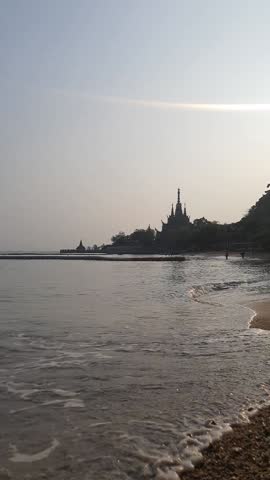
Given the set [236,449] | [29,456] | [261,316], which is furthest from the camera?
[261,316]

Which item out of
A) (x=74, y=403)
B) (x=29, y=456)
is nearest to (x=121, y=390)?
(x=74, y=403)

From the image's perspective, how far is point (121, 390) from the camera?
9000 mm

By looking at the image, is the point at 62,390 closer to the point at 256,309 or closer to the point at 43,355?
the point at 43,355

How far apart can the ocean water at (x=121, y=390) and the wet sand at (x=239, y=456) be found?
8.3 inches

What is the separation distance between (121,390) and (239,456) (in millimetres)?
3570

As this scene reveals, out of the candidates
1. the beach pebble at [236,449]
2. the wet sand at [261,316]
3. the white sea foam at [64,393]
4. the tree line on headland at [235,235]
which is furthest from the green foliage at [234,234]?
the beach pebble at [236,449]

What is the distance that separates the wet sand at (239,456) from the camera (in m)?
5.29

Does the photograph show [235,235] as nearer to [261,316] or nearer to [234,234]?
[234,234]

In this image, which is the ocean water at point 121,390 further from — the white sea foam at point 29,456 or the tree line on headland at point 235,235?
the tree line on headland at point 235,235

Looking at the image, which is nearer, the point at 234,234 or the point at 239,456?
the point at 239,456

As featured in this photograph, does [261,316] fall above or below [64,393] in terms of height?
above

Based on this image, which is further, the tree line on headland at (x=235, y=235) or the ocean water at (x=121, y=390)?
the tree line on headland at (x=235, y=235)

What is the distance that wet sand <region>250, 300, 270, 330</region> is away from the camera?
54.4ft

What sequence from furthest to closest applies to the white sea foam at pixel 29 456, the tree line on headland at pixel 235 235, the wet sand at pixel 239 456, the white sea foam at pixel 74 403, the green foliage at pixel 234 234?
the green foliage at pixel 234 234, the tree line on headland at pixel 235 235, the white sea foam at pixel 74 403, the white sea foam at pixel 29 456, the wet sand at pixel 239 456
